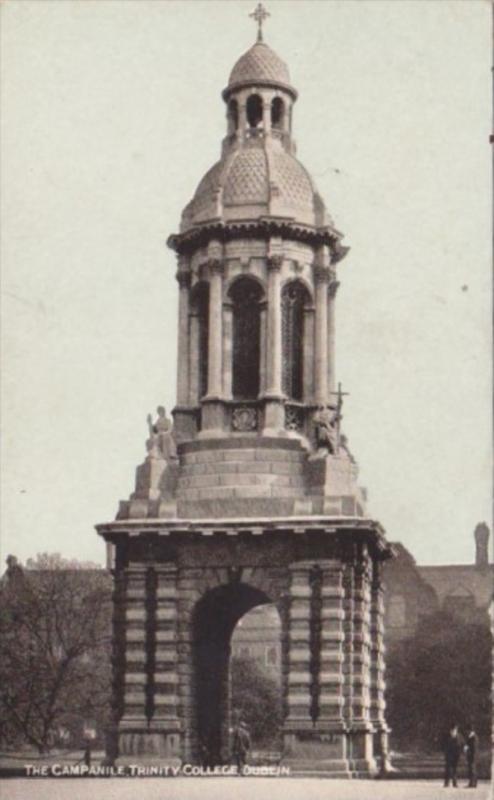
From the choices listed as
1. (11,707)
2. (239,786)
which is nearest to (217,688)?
(239,786)

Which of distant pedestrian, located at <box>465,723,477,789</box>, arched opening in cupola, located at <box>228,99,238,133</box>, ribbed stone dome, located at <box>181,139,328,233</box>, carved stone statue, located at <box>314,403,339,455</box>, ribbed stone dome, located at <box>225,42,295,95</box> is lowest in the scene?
distant pedestrian, located at <box>465,723,477,789</box>

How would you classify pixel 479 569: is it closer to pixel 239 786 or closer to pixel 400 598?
pixel 400 598

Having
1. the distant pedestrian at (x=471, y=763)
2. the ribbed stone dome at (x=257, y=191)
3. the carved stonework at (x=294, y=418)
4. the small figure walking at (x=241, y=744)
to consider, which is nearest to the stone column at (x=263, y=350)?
the carved stonework at (x=294, y=418)

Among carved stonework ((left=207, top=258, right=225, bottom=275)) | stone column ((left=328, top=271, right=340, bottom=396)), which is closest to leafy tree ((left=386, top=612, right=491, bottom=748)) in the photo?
stone column ((left=328, top=271, right=340, bottom=396))

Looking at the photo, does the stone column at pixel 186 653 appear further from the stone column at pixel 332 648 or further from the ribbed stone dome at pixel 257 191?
the ribbed stone dome at pixel 257 191

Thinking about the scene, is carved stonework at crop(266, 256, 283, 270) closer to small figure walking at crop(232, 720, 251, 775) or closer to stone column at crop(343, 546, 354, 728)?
stone column at crop(343, 546, 354, 728)

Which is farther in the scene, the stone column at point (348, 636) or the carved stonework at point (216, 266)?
the carved stonework at point (216, 266)
